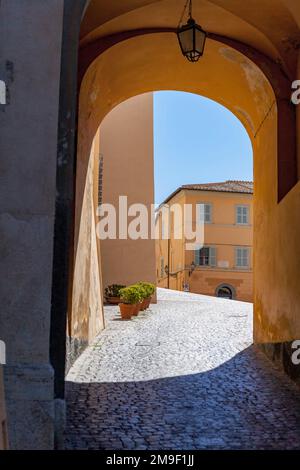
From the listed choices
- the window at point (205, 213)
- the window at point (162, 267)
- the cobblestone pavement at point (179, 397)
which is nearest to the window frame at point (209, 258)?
the window at point (205, 213)

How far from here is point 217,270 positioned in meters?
33.9

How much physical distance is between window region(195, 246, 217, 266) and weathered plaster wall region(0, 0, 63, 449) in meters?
30.0

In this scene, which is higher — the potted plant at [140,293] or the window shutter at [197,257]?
the window shutter at [197,257]

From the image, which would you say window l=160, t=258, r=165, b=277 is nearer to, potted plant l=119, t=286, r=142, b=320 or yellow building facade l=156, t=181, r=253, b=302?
yellow building facade l=156, t=181, r=253, b=302

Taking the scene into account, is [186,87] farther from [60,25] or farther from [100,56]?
[60,25]

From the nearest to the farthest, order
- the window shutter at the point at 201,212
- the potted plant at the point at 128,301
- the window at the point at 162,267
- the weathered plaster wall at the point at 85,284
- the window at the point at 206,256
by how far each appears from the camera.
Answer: the weathered plaster wall at the point at 85,284
the potted plant at the point at 128,301
the window at the point at 206,256
the window shutter at the point at 201,212
the window at the point at 162,267

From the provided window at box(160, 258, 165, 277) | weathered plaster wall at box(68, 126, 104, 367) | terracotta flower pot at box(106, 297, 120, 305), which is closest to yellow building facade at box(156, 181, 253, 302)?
window at box(160, 258, 165, 277)

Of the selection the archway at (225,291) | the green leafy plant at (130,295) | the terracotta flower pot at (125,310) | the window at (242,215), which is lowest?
the archway at (225,291)

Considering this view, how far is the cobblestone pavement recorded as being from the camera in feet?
13.3

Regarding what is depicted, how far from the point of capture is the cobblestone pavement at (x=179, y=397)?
405 cm

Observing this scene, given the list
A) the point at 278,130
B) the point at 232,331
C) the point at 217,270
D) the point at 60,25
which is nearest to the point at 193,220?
the point at 217,270

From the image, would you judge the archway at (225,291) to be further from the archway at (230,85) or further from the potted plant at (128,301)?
the archway at (230,85)

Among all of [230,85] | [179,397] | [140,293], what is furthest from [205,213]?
[179,397]

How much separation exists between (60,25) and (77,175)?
10.9 feet
